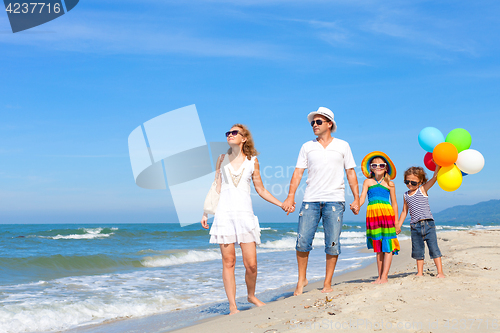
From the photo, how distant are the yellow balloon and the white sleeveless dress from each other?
2843 mm

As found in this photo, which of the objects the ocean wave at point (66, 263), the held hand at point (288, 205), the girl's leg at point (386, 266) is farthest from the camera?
the ocean wave at point (66, 263)

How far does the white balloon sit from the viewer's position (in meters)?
5.08

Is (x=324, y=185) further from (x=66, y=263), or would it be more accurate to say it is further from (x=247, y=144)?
(x=66, y=263)

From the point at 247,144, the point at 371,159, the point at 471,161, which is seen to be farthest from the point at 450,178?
the point at 247,144

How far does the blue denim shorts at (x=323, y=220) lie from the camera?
4301 mm

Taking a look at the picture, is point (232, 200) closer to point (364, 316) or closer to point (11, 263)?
point (364, 316)

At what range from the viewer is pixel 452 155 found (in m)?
5.09

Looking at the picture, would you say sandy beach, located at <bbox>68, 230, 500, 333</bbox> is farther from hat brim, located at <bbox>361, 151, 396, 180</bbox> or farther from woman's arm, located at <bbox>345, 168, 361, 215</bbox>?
hat brim, located at <bbox>361, 151, 396, 180</bbox>

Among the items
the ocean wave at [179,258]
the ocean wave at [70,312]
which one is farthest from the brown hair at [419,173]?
the ocean wave at [179,258]

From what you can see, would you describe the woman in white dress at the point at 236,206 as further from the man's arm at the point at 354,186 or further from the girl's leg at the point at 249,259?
the man's arm at the point at 354,186

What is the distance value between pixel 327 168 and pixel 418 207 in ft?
5.69

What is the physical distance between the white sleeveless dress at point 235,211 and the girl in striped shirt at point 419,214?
215 cm

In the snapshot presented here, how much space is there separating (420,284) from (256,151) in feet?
7.38

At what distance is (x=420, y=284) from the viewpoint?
13.2 feet
